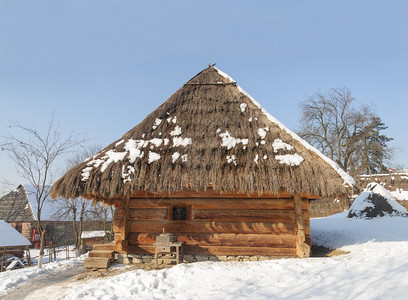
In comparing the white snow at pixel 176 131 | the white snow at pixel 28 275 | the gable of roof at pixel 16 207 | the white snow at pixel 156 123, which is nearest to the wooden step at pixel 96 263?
the white snow at pixel 28 275

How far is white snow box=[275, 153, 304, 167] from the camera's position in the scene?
768 centimetres

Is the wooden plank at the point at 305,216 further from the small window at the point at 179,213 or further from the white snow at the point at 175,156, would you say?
the white snow at the point at 175,156

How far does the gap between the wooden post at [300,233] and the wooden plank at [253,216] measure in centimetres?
29

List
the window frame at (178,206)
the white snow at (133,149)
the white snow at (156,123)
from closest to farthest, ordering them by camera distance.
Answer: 1. the white snow at (133,149)
2. the window frame at (178,206)
3. the white snow at (156,123)

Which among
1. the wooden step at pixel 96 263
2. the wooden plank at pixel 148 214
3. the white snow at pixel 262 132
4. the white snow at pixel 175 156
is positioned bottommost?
the wooden step at pixel 96 263

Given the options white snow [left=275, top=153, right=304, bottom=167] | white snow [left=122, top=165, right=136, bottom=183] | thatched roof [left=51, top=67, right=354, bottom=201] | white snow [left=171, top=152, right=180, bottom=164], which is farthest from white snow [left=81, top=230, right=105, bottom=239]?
white snow [left=275, top=153, right=304, bottom=167]

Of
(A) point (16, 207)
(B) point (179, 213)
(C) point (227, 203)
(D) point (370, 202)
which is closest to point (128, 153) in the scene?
(B) point (179, 213)

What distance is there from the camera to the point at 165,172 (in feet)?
24.8

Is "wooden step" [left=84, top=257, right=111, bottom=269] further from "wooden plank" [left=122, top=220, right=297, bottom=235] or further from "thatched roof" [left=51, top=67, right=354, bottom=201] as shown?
"thatched roof" [left=51, top=67, right=354, bottom=201]

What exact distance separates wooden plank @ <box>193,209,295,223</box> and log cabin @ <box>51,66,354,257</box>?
0.09ft

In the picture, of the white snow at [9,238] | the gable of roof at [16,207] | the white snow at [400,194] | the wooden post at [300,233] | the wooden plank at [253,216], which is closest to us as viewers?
the wooden post at [300,233]

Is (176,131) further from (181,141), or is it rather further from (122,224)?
(122,224)

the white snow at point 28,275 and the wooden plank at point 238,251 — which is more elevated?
the wooden plank at point 238,251

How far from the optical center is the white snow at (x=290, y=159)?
7.68m
